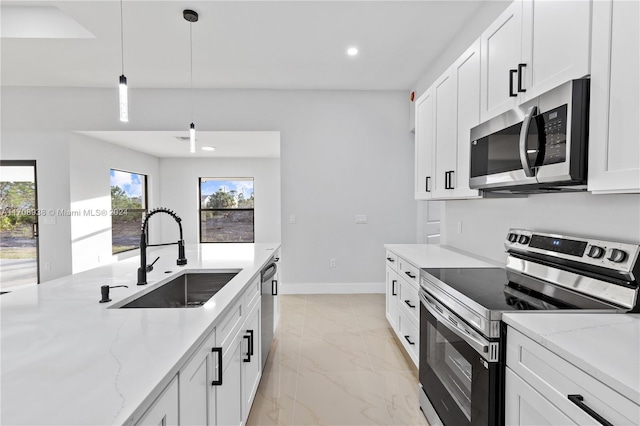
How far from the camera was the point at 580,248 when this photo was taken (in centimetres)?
135

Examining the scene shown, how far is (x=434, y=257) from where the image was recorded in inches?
95.2

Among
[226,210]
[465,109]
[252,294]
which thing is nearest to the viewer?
[252,294]

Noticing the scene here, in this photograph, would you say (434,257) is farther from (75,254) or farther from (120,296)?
(75,254)

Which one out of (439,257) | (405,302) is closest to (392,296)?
(405,302)

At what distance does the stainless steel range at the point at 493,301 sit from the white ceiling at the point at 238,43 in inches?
85.5

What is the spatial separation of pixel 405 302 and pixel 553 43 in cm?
185

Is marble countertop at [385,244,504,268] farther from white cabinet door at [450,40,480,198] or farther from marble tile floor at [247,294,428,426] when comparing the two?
marble tile floor at [247,294,428,426]

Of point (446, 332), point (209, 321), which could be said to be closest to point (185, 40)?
point (209, 321)

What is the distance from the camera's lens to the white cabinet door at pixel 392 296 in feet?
9.19

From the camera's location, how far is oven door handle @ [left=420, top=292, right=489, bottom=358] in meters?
1.22

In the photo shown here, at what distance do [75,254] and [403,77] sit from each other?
17.0 ft

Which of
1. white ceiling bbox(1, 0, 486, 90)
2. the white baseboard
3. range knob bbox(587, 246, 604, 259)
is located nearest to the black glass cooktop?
range knob bbox(587, 246, 604, 259)

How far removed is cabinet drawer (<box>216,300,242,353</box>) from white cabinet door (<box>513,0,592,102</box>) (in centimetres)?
167

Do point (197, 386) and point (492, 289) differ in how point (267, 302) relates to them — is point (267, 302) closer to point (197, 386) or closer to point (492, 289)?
point (197, 386)
